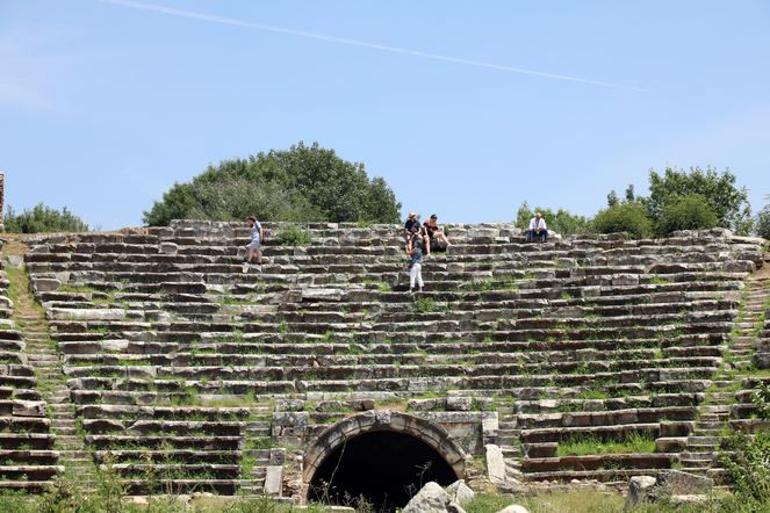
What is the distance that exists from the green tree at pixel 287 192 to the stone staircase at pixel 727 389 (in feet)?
76.7

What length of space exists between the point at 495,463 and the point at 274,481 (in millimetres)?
3519

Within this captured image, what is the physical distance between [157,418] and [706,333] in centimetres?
990

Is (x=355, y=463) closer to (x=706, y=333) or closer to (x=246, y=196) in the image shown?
(x=706, y=333)

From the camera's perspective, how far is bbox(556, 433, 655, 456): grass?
24.7 meters

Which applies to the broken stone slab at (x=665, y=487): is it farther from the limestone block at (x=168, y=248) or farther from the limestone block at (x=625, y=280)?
the limestone block at (x=168, y=248)

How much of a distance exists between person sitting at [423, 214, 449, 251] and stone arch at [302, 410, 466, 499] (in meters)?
7.41

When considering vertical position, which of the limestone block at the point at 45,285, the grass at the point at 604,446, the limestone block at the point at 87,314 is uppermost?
the limestone block at the point at 45,285

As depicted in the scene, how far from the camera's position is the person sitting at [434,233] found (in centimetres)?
3200

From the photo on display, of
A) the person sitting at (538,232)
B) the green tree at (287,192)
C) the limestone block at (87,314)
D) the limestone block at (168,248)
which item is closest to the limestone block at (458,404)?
the limestone block at (87,314)

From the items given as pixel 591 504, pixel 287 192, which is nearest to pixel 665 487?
pixel 591 504

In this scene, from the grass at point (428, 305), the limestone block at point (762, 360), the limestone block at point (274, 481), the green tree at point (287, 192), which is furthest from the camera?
the green tree at point (287, 192)

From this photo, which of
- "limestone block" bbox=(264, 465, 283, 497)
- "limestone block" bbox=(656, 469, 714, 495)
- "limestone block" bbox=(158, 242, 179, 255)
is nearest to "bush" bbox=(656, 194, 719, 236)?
"limestone block" bbox=(158, 242, 179, 255)

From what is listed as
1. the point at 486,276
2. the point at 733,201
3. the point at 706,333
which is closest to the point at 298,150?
the point at 733,201

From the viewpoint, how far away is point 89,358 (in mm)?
27188
